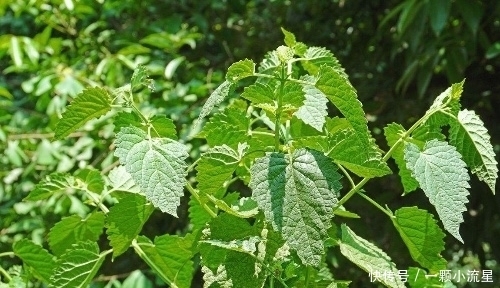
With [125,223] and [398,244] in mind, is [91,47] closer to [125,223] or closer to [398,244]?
[398,244]

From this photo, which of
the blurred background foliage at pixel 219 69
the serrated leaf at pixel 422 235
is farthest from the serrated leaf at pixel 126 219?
the blurred background foliage at pixel 219 69

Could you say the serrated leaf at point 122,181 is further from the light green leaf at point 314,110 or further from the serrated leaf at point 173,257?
the light green leaf at point 314,110

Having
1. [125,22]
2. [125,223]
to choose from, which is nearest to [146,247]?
[125,223]

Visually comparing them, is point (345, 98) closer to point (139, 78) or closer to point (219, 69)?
point (139, 78)

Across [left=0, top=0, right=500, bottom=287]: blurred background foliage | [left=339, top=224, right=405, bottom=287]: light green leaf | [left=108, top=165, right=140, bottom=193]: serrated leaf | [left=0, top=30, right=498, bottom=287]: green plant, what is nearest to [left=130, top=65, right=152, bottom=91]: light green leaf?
[left=0, top=30, right=498, bottom=287]: green plant

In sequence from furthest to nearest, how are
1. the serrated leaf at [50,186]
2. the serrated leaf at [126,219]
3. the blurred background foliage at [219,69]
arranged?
the blurred background foliage at [219,69] < the serrated leaf at [50,186] < the serrated leaf at [126,219]

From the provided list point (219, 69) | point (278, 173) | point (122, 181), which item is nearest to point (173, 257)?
point (122, 181)

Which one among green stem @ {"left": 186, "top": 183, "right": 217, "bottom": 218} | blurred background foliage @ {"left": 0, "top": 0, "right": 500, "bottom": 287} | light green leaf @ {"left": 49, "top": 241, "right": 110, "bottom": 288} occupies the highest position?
green stem @ {"left": 186, "top": 183, "right": 217, "bottom": 218}

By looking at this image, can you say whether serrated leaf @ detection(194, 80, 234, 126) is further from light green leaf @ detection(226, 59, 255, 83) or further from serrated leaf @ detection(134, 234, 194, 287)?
serrated leaf @ detection(134, 234, 194, 287)

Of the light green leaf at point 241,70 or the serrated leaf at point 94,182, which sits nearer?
the light green leaf at point 241,70
